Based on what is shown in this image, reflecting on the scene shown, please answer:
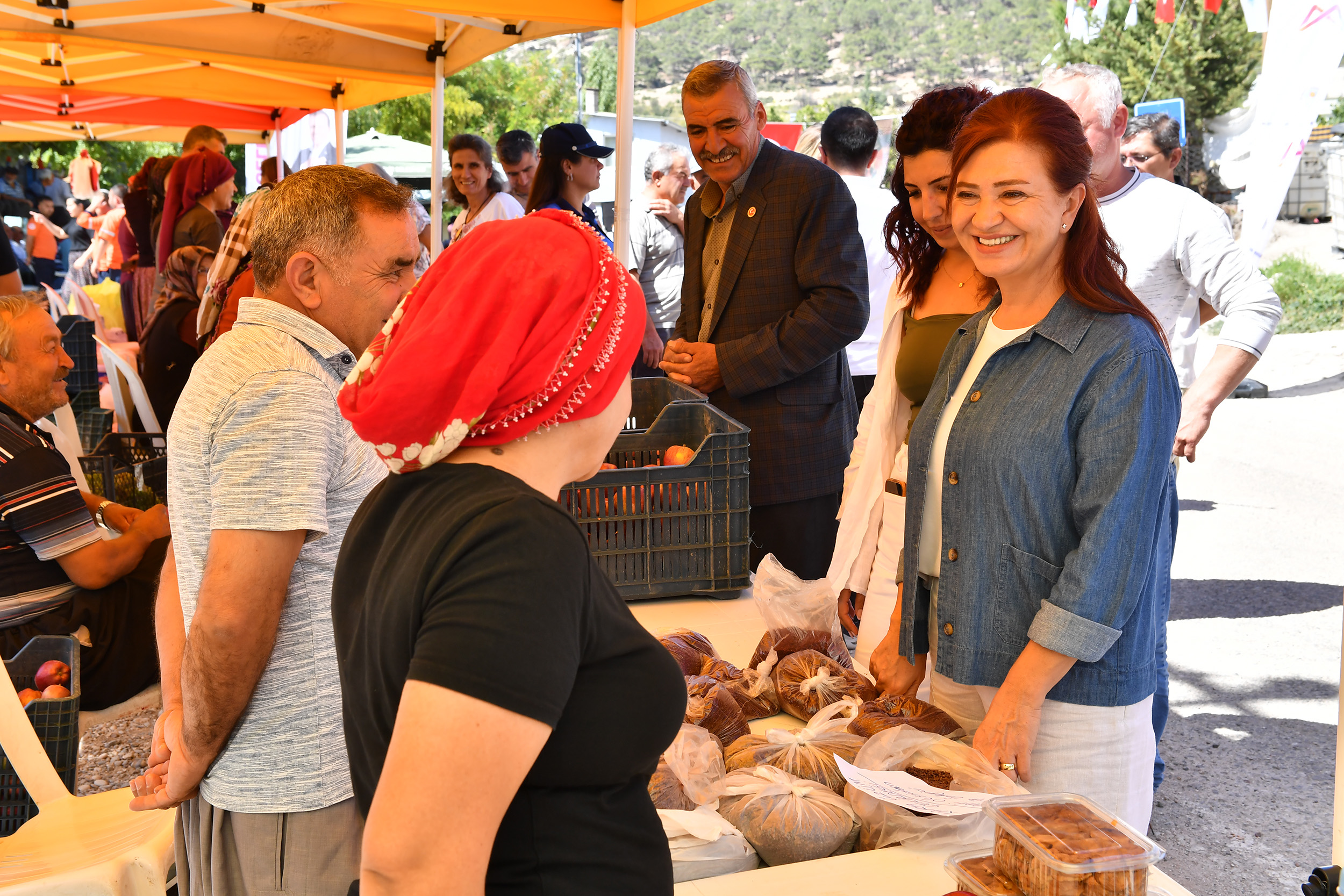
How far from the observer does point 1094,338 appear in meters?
1.51

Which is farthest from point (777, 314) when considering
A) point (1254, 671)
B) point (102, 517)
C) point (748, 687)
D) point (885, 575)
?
point (1254, 671)

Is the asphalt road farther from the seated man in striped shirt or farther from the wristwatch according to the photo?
the wristwatch

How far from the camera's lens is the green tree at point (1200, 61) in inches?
1068

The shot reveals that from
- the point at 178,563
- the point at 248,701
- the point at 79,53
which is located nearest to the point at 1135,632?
the point at 248,701

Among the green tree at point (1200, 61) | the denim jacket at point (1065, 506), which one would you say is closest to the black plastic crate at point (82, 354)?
the denim jacket at point (1065, 506)

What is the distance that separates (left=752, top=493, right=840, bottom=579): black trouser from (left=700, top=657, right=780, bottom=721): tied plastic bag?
1056mm

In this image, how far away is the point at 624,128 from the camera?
376cm

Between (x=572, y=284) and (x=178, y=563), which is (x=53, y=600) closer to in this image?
(x=178, y=563)

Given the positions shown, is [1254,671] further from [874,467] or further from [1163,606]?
[1163,606]

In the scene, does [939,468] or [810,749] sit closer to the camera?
[810,749]

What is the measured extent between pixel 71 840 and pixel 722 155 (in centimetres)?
229

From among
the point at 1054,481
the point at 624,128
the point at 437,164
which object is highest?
the point at 437,164

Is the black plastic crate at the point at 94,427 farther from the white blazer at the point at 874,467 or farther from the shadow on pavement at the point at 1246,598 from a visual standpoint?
the shadow on pavement at the point at 1246,598

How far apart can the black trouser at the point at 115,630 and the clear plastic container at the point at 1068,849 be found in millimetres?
2529
